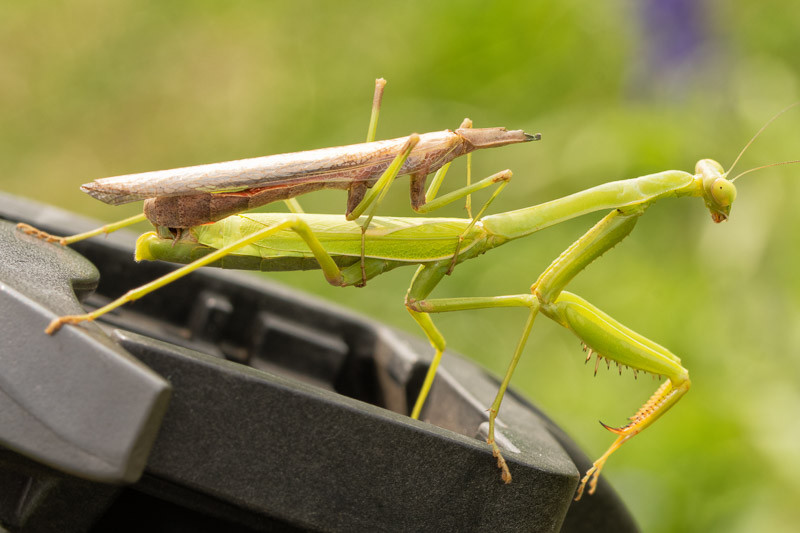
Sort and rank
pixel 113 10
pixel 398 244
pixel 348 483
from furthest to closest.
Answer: pixel 113 10
pixel 398 244
pixel 348 483

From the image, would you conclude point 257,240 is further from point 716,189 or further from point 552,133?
point 552,133

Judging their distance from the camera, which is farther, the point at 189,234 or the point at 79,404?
the point at 189,234

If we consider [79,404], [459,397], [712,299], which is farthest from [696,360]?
[79,404]

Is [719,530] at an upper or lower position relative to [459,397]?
lower

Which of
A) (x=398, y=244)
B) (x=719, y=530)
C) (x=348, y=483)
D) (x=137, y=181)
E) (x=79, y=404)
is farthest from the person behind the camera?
(x=719, y=530)

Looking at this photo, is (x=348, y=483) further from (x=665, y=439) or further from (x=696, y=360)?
(x=696, y=360)

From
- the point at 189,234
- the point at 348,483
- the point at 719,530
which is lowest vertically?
the point at 719,530
